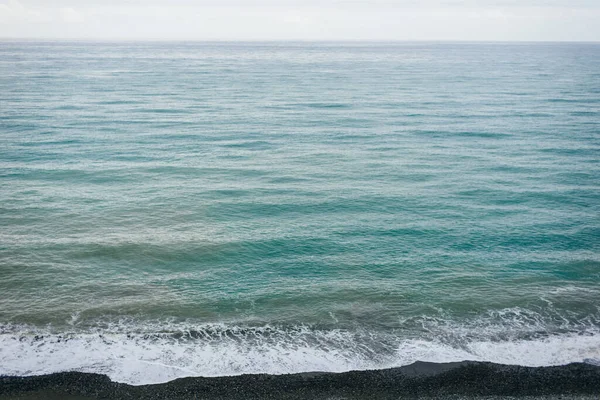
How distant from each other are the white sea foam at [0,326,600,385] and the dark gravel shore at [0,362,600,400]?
0.47 metres

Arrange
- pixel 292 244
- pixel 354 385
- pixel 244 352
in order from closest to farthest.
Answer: pixel 354 385
pixel 244 352
pixel 292 244

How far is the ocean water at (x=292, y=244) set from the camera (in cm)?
1853

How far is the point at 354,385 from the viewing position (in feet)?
53.5

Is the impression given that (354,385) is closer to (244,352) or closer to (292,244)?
(244,352)

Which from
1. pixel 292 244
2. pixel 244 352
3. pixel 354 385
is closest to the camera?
pixel 354 385

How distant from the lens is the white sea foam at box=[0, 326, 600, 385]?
674 inches

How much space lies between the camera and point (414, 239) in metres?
27.6

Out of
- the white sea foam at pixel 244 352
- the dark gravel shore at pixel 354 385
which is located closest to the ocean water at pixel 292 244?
the white sea foam at pixel 244 352

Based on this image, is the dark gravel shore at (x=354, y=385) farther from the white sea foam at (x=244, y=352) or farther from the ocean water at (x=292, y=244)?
the ocean water at (x=292, y=244)

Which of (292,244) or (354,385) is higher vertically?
(292,244)

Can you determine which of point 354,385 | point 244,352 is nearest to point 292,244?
point 244,352

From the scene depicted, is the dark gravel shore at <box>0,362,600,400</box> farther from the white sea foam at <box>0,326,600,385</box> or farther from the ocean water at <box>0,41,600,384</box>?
the ocean water at <box>0,41,600,384</box>

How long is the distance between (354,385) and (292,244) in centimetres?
1145

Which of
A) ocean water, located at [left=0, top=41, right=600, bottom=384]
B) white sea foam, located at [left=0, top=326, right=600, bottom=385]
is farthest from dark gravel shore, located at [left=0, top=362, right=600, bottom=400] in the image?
ocean water, located at [left=0, top=41, right=600, bottom=384]
